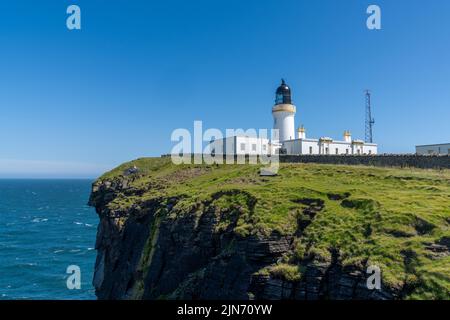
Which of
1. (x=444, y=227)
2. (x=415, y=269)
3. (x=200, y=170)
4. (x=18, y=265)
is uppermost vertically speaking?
(x=200, y=170)

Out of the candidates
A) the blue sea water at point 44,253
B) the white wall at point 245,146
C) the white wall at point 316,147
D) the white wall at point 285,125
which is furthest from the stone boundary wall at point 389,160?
the blue sea water at point 44,253

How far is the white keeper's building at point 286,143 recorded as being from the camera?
65750mm

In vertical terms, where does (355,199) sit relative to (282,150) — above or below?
below

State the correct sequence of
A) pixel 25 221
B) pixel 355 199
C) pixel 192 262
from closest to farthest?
1. pixel 355 199
2. pixel 192 262
3. pixel 25 221

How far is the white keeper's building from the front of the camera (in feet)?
216

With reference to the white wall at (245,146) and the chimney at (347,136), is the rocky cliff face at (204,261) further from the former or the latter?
the chimney at (347,136)

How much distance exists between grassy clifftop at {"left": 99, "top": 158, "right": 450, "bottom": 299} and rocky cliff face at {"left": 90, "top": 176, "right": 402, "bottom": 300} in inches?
18.1

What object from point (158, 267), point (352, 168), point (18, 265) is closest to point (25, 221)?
point (18, 265)

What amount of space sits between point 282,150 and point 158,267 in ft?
126

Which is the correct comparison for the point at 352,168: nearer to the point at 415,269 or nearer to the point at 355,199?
the point at 355,199

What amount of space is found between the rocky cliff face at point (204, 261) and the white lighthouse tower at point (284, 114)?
3193 centimetres

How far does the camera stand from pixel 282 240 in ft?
90.7

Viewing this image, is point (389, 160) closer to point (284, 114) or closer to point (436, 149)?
point (436, 149)

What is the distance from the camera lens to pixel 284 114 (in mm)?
71562
